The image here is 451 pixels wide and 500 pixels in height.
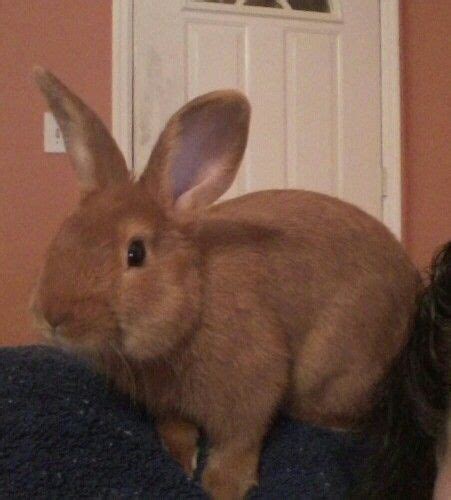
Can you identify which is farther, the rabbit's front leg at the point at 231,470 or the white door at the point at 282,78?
the white door at the point at 282,78

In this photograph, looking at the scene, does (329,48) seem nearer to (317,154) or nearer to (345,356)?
(317,154)

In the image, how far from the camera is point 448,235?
261cm

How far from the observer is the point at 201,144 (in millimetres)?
812

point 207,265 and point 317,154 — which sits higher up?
point 317,154

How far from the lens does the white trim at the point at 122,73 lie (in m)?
2.24

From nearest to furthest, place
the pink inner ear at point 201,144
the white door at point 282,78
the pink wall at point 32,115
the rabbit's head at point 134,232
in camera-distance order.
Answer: the rabbit's head at point 134,232, the pink inner ear at point 201,144, the pink wall at point 32,115, the white door at point 282,78

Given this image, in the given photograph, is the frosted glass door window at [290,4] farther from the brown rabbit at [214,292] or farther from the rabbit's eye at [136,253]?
the rabbit's eye at [136,253]

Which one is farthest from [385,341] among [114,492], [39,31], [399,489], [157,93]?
[39,31]

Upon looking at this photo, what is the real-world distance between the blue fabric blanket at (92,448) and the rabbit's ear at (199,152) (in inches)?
9.1

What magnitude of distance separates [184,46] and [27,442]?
1843mm

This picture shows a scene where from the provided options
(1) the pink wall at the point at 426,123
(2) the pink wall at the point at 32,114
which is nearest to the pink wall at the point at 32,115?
(2) the pink wall at the point at 32,114

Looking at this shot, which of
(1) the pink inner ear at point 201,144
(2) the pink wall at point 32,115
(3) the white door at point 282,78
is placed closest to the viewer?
(1) the pink inner ear at point 201,144

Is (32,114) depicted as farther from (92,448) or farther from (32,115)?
(92,448)

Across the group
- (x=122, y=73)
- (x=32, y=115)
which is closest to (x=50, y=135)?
(x=32, y=115)
